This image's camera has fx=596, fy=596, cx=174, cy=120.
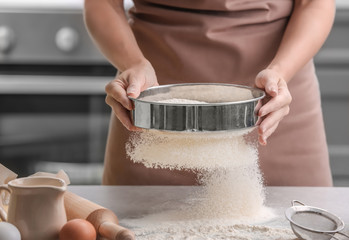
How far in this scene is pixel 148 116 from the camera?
40.5 inches

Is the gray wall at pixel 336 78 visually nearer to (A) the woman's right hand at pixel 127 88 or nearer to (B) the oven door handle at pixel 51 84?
(B) the oven door handle at pixel 51 84

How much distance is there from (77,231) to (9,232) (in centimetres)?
11

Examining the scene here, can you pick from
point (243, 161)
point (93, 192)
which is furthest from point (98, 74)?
point (243, 161)

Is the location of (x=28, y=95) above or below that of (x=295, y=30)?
below

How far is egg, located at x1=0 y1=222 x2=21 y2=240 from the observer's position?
3.11 feet

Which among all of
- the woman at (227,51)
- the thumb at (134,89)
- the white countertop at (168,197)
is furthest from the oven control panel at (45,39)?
the thumb at (134,89)

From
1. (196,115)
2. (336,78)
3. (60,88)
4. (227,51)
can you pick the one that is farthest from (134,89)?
(336,78)

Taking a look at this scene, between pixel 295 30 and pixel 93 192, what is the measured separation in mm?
603

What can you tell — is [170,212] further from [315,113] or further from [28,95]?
[28,95]

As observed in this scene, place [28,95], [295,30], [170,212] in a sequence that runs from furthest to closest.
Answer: [28,95], [295,30], [170,212]

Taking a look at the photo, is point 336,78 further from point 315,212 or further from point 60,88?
point 315,212

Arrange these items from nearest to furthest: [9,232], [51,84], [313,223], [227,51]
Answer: [9,232]
[313,223]
[227,51]
[51,84]

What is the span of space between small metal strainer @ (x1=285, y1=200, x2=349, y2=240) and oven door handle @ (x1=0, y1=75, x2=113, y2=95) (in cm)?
129

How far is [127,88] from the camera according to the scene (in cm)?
115
